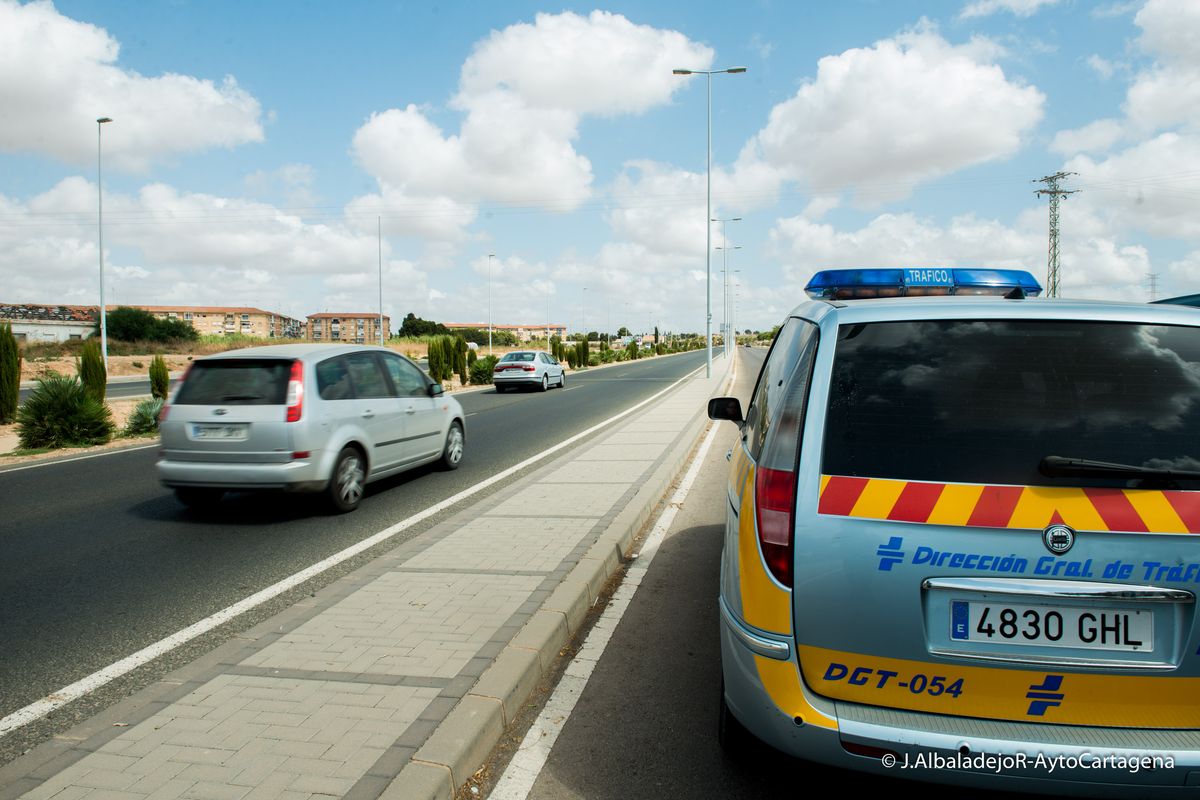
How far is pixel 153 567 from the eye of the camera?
5883 mm

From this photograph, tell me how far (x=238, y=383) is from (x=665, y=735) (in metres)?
5.70

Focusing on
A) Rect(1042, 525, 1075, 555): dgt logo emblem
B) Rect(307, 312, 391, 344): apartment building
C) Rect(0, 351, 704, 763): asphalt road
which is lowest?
Rect(0, 351, 704, 763): asphalt road

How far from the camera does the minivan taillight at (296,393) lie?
23.7 feet

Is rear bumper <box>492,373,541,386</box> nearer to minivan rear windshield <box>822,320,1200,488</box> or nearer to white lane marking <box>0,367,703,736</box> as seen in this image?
white lane marking <box>0,367,703,736</box>

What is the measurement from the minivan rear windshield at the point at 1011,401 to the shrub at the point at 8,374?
780 inches

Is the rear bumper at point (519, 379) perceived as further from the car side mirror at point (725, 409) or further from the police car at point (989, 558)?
the police car at point (989, 558)

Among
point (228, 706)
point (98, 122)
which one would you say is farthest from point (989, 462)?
point (98, 122)

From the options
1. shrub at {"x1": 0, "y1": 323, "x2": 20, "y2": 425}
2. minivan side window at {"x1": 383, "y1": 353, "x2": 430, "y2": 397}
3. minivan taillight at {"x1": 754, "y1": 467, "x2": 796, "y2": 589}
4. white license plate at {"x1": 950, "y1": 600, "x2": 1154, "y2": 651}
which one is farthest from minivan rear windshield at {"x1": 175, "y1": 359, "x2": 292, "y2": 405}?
shrub at {"x1": 0, "y1": 323, "x2": 20, "y2": 425}

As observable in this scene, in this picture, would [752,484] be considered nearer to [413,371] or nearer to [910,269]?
[910,269]

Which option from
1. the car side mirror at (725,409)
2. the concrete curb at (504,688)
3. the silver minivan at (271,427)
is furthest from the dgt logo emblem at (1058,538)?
the silver minivan at (271,427)

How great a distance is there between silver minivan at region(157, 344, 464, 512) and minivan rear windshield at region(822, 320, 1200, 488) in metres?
5.85

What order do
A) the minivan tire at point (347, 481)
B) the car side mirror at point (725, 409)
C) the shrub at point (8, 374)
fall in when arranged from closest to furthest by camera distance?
the car side mirror at point (725, 409) → the minivan tire at point (347, 481) → the shrub at point (8, 374)

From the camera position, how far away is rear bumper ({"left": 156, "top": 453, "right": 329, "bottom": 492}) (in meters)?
7.17

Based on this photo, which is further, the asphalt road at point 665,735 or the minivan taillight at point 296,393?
the minivan taillight at point 296,393
